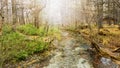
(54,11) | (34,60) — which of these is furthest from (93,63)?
(54,11)

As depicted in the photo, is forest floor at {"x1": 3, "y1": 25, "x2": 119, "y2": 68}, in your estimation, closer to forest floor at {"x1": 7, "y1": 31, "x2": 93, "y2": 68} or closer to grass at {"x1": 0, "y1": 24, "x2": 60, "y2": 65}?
forest floor at {"x1": 7, "y1": 31, "x2": 93, "y2": 68}

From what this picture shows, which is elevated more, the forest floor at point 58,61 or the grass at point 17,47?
the grass at point 17,47

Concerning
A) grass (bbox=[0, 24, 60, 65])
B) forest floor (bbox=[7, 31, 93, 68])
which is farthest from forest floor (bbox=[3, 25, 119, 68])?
grass (bbox=[0, 24, 60, 65])

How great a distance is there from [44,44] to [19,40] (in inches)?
104

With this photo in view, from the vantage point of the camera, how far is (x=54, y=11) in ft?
254

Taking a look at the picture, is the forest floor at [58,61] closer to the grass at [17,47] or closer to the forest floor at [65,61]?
the forest floor at [65,61]

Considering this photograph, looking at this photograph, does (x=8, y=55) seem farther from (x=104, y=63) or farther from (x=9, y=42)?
(x=104, y=63)

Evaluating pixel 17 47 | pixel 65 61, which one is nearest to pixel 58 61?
pixel 65 61

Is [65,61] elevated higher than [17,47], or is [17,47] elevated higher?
[17,47]

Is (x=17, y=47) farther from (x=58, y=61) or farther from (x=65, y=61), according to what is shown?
(x=65, y=61)

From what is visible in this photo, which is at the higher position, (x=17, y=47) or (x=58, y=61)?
(x=17, y=47)

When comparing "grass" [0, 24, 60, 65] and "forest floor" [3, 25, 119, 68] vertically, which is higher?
"grass" [0, 24, 60, 65]

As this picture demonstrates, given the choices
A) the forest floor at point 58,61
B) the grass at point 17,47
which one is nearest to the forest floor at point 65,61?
the forest floor at point 58,61

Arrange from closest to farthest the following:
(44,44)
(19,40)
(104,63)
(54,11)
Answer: (104,63) → (19,40) → (44,44) → (54,11)
